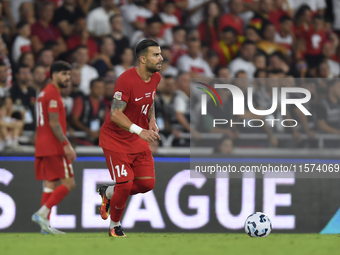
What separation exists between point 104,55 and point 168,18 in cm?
203

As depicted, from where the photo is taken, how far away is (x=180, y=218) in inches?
349

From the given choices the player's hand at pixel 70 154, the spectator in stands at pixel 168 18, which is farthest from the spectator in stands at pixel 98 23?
the player's hand at pixel 70 154

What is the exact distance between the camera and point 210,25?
12.1 meters

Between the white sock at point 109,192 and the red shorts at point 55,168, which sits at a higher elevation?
the red shorts at point 55,168

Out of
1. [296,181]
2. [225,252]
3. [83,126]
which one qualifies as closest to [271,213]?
[296,181]

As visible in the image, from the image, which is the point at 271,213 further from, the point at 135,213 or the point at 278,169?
the point at 135,213

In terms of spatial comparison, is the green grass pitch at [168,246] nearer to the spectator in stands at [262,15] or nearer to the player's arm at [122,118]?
the player's arm at [122,118]

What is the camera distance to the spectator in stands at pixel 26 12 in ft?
35.5

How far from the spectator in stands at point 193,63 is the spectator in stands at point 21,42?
284 cm

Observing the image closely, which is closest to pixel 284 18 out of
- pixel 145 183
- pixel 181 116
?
pixel 181 116

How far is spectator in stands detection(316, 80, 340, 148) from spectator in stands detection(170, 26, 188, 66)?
3.04 metres

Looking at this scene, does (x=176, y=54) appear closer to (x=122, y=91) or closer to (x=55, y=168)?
(x=55, y=168)

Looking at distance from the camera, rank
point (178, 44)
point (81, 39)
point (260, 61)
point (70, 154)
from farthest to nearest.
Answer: point (178, 44)
point (260, 61)
point (81, 39)
point (70, 154)

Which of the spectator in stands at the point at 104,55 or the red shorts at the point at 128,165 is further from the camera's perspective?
the spectator in stands at the point at 104,55
